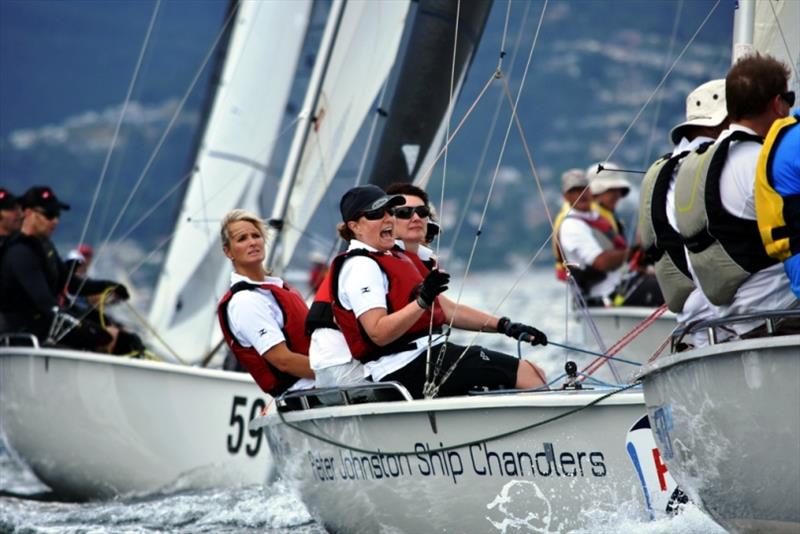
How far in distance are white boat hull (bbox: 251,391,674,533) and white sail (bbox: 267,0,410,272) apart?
284 centimetres

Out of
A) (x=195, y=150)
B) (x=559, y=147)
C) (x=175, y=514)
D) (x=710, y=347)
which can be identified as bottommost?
(x=175, y=514)

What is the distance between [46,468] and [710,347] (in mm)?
4882

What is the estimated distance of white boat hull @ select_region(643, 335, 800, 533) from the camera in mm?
3240

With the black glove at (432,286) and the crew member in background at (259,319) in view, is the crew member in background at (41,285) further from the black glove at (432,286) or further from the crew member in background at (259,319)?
the black glove at (432,286)

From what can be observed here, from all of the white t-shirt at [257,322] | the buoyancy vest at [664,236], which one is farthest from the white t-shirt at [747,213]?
the white t-shirt at [257,322]

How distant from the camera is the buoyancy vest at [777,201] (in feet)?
10.9

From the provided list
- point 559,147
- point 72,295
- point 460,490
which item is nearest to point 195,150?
point 72,295

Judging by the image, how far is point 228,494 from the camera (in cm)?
654

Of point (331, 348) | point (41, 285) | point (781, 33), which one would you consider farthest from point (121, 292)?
point (781, 33)

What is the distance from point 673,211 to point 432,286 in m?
0.75

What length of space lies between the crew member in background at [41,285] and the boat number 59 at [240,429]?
3.72 feet

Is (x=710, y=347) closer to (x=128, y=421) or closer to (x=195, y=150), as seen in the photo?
(x=128, y=421)

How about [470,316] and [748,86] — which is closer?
[748,86]

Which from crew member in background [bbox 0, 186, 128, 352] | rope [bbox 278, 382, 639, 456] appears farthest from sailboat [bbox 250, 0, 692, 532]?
crew member in background [bbox 0, 186, 128, 352]
